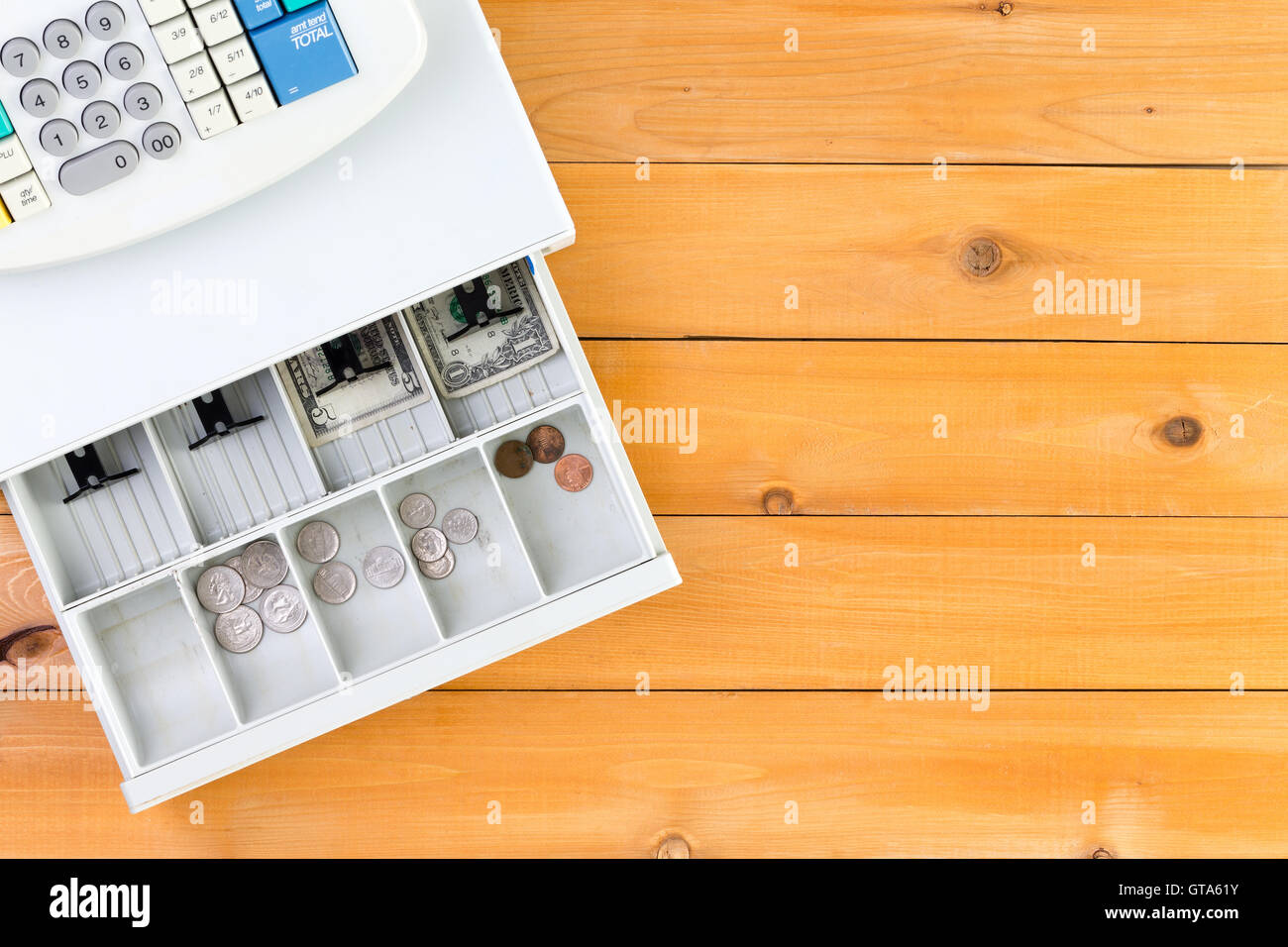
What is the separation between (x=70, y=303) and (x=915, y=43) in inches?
29.2

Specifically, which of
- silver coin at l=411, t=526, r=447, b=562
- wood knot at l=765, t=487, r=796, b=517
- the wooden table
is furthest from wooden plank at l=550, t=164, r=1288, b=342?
silver coin at l=411, t=526, r=447, b=562

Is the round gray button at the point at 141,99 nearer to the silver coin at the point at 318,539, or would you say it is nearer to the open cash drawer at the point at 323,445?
the open cash drawer at the point at 323,445

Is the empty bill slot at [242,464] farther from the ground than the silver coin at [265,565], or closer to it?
farther from the ground

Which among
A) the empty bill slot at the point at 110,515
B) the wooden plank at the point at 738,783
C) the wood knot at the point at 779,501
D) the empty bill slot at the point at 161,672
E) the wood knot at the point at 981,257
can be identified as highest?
the empty bill slot at the point at 110,515

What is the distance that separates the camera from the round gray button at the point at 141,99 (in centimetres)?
53

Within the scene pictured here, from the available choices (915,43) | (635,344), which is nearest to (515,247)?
(635,344)

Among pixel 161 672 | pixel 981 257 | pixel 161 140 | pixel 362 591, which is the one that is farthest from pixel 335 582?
pixel 981 257

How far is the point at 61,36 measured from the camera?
20.8 inches

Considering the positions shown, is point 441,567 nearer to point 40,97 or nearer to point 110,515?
point 110,515

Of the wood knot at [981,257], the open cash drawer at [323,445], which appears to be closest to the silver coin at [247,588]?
the open cash drawer at [323,445]

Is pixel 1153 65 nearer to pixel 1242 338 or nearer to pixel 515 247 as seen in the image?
pixel 1242 338

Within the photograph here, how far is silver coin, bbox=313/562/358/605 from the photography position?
2.28ft

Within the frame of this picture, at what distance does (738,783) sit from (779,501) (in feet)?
0.91

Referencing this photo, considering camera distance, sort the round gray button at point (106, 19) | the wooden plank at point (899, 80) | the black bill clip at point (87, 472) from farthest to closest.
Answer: the wooden plank at point (899, 80) → the black bill clip at point (87, 472) → the round gray button at point (106, 19)
